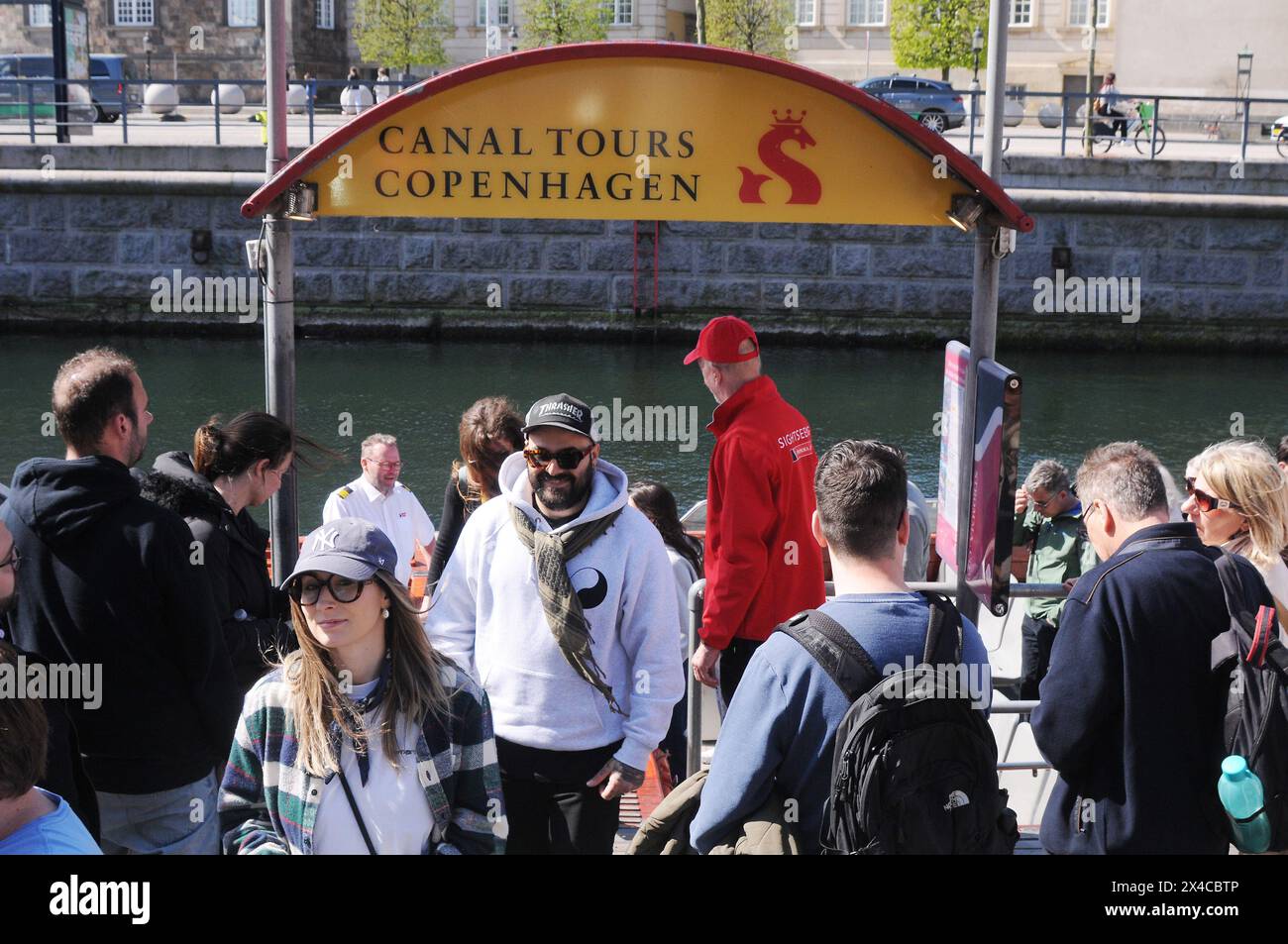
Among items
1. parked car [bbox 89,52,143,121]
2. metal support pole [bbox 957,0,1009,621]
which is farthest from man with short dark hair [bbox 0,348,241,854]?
parked car [bbox 89,52,143,121]

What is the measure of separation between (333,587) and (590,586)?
930 mm

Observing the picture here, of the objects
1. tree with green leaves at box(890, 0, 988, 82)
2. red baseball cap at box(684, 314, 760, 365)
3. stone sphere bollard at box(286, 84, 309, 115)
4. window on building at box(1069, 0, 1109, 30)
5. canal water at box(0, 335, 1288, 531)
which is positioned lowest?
canal water at box(0, 335, 1288, 531)

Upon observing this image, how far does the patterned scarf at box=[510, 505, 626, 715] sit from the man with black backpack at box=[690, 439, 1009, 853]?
79 centimetres

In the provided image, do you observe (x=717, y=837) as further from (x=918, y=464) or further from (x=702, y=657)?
(x=918, y=464)

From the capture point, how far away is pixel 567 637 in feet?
12.7

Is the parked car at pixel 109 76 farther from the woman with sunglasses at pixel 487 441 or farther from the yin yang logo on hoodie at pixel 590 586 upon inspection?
the yin yang logo on hoodie at pixel 590 586

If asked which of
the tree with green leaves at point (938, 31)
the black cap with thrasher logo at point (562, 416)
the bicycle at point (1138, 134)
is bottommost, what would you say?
the black cap with thrasher logo at point (562, 416)

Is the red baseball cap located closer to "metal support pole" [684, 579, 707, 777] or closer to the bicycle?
"metal support pole" [684, 579, 707, 777]

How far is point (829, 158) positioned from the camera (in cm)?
448

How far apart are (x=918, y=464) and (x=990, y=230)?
12141mm

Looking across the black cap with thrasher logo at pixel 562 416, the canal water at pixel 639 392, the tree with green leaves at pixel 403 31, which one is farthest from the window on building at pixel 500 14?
the black cap with thrasher logo at pixel 562 416

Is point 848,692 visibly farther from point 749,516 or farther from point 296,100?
point 296,100

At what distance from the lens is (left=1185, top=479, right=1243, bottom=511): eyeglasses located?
12.8ft

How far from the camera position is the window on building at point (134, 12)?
5019cm
